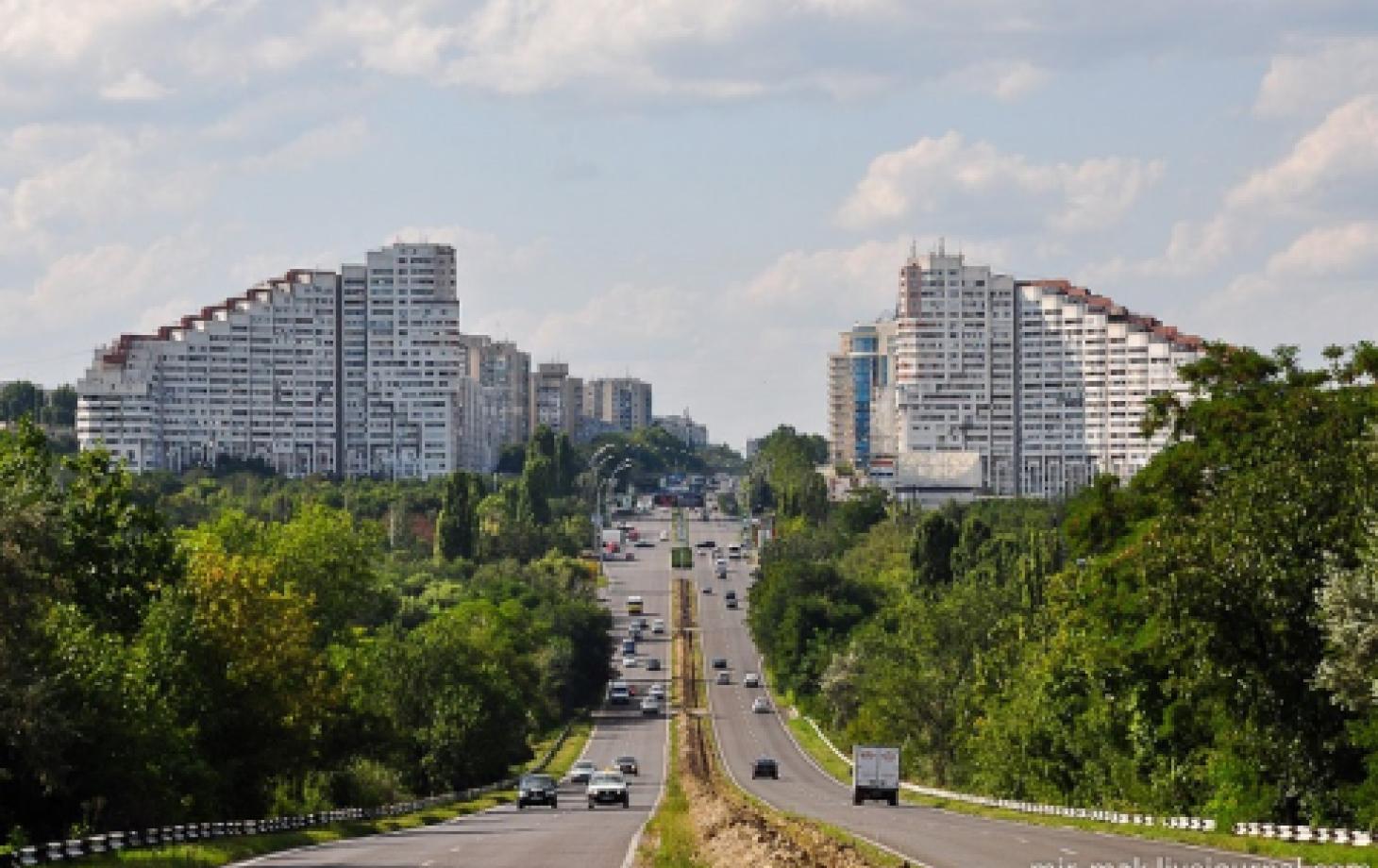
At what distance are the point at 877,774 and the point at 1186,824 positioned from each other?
2428 centimetres

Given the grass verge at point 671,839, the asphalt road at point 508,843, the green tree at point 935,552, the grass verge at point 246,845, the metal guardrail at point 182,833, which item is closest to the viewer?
the grass verge at point 671,839

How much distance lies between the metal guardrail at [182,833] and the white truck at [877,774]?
47.6 feet

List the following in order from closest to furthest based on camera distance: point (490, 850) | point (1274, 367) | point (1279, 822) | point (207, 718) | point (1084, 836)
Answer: point (490, 850) < point (1084, 836) < point (1279, 822) < point (207, 718) < point (1274, 367)

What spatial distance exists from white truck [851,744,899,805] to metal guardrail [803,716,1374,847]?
277 cm

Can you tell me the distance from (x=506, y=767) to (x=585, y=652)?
2363 inches

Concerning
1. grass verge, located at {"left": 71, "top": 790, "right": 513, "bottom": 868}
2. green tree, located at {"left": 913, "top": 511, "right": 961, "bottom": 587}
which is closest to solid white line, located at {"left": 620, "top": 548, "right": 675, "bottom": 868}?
grass verge, located at {"left": 71, "top": 790, "right": 513, "bottom": 868}

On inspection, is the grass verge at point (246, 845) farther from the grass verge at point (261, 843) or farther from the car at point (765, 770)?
the car at point (765, 770)

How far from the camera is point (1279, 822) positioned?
60219 mm

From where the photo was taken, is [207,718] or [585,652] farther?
[585,652]

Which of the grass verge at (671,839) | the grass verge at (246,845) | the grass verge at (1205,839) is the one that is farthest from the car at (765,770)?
the grass verge at (246,845)

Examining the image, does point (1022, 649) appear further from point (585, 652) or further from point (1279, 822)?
point (585, 652)

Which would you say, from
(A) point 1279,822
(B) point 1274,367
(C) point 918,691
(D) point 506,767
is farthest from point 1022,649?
(A) point 1279,822

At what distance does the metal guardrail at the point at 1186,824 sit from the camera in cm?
5144

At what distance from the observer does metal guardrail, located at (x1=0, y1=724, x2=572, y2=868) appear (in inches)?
1630
